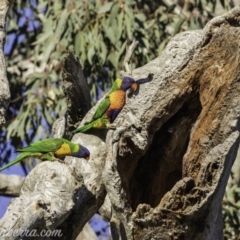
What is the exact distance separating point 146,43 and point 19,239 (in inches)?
137

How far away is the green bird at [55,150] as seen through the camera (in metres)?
3.18

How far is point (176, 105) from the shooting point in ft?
10.3

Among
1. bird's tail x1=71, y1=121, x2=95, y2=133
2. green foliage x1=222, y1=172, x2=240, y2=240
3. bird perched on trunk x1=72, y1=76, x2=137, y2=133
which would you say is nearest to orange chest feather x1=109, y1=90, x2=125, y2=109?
bird perched on trunk x1=72, y1=76, x2=137, y2=133

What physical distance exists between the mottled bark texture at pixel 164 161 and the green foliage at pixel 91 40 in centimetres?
246

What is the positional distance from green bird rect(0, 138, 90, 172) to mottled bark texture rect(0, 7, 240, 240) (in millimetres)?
40

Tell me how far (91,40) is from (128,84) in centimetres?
250

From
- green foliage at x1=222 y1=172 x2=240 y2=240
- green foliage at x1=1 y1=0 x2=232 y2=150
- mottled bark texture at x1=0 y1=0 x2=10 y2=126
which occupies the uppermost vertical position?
green foliage at x1=1 y1=0 x2=232 y2=150

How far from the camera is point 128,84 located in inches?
133

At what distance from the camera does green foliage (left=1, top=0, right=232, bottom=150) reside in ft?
19.1

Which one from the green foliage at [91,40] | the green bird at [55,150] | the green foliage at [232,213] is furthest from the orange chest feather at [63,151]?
the green foliage at [232,213]

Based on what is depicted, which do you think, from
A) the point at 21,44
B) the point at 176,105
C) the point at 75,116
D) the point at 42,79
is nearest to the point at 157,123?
the point at 176,105

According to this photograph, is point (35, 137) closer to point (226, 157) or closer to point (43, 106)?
point (43, 106)

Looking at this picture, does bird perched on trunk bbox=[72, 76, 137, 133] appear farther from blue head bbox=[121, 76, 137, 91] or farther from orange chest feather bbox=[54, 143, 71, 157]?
orange chest feather bbox=[54, 143, 71, 157]

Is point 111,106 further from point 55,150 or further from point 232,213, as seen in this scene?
point 232,213
